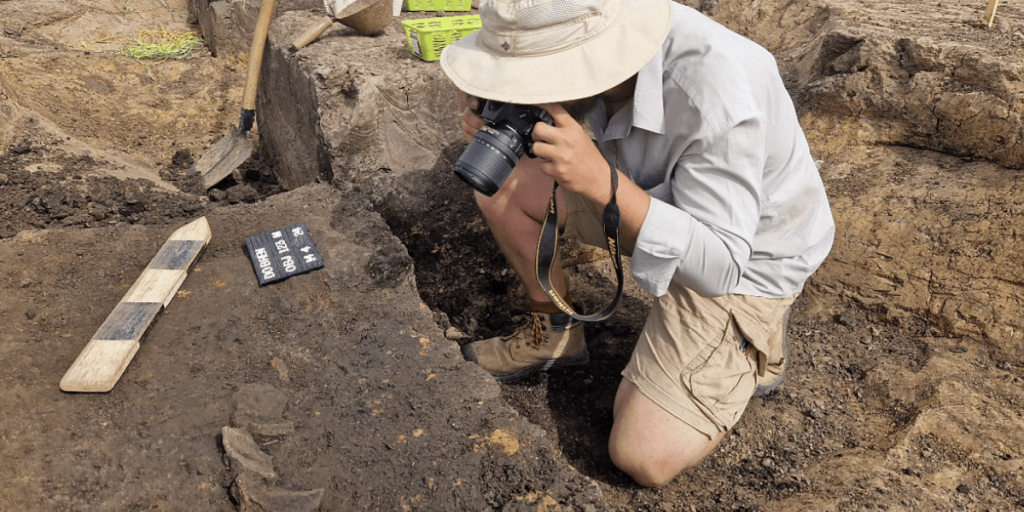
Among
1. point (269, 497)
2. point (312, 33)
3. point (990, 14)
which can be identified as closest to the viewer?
point (269, 497)

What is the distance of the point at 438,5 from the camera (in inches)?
141

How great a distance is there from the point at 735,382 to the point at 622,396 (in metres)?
0.34

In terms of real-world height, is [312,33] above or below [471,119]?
below

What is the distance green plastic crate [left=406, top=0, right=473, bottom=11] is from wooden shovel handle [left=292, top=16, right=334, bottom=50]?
0.57m

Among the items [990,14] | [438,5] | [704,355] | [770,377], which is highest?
[990,14]

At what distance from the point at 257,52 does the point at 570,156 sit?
2.42m

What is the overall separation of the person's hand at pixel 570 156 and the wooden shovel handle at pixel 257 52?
91.5 inches

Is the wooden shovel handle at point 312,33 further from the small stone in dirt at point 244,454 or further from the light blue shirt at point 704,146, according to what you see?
the small stone in dirt at point 244,454

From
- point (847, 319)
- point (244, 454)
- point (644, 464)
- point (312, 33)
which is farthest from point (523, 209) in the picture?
point (312, 33)

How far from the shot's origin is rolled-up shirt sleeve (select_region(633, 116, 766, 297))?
1618 mm

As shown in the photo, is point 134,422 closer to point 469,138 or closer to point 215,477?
point 215,477

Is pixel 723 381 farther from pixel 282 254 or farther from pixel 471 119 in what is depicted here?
pixel 282 254

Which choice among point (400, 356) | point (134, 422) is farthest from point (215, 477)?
point (400, 356)

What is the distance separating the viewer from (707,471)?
6.91ft
